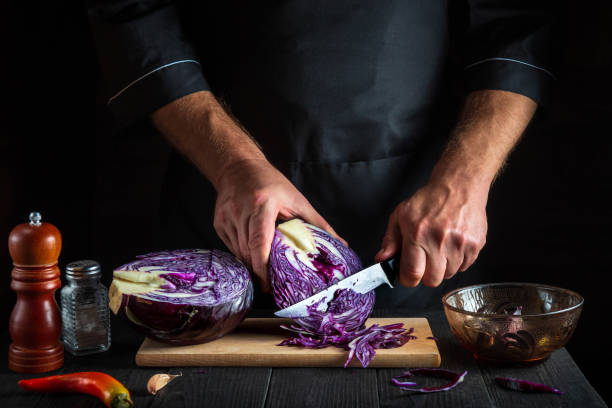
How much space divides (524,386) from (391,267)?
446 mm

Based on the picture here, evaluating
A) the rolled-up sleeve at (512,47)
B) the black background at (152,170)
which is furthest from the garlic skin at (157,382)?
the rolled-up sleeve at (512,47)

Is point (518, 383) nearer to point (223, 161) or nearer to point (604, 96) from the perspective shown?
point (223, 161)

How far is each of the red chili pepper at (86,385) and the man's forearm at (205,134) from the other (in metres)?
0.66

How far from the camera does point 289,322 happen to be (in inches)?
67.6

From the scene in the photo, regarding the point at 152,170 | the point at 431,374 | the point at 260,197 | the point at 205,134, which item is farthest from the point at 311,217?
the point at 152,170

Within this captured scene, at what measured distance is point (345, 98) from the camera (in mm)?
1945

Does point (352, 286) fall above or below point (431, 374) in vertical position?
above

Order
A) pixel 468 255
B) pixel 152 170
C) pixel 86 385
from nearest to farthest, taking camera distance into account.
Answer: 1. pixel 86 385
2. pixel 468 255
3. pixel 152 170

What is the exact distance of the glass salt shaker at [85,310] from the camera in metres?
1.53

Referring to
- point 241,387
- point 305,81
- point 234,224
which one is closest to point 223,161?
point 234,224

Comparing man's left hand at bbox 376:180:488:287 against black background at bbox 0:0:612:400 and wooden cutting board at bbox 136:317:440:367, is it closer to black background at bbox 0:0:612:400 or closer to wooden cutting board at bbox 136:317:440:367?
wooden cutting board at bbox 136:317:440:367

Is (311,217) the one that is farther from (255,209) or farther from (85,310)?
(85,310)

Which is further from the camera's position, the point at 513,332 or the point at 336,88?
the point at 336,88

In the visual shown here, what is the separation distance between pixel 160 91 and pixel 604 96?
1621 mm
